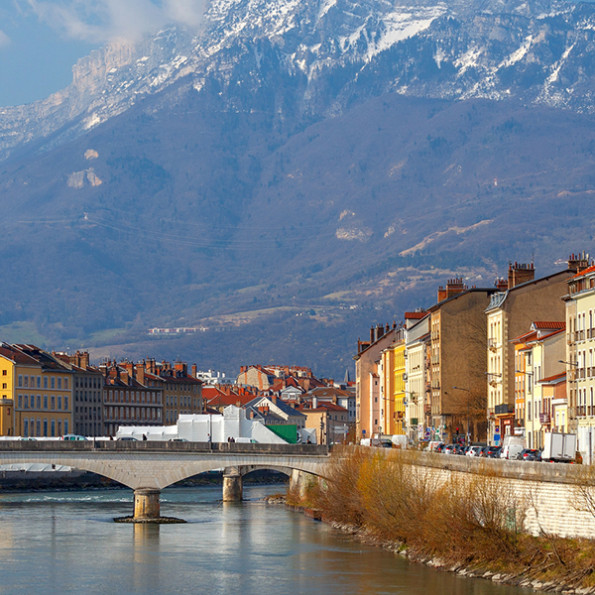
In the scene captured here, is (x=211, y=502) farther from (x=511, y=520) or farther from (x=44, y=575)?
(x=511, y=520)

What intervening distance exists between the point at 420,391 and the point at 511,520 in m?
Answer: 80.0

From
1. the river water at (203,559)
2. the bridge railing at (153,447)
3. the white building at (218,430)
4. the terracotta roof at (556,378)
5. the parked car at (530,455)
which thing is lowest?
the river water at (203,559)

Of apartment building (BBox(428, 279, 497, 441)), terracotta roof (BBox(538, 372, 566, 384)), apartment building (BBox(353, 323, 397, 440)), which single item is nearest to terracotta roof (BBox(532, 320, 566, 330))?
terracotta roof (BBox(538, 372, 566, 384))

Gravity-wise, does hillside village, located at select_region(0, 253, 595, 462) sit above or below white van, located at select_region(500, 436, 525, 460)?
above

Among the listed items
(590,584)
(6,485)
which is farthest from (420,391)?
(590,584)

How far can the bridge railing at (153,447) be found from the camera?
128 m

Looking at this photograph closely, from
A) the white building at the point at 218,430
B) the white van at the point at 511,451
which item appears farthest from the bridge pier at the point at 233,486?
the white van at the point at 511,451

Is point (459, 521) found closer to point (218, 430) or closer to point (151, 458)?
point (151, 458)

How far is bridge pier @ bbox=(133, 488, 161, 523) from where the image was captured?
127062mm

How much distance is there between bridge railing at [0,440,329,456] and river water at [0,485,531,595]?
17.0 feet

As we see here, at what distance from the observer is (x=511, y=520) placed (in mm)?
76875

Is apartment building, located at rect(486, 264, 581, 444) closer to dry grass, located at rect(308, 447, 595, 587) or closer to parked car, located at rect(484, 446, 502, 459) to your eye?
dry grass, located at rect(308, 447, 595, 587)

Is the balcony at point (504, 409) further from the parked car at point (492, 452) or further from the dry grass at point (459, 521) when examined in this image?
the parked car at point (492, 452)

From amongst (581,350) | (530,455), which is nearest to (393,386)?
(581,350)
